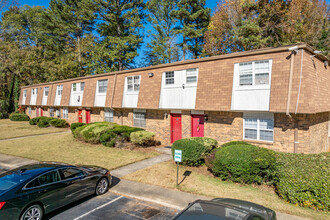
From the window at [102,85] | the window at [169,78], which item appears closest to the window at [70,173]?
the window at [169,78]

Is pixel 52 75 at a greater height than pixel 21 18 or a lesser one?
lesser

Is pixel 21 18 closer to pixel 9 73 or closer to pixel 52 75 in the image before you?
Result: pixel 9 73

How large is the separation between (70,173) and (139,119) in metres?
10.8

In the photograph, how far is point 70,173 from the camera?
6.75 meters

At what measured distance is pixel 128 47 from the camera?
110ft

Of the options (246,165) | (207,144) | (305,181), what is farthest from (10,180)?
(305,181)

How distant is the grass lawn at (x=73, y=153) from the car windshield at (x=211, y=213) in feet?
24.5

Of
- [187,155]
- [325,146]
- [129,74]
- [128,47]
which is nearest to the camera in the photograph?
[187,155]

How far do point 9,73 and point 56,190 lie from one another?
47.9 metres

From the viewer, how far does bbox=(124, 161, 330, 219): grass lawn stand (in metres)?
6.32

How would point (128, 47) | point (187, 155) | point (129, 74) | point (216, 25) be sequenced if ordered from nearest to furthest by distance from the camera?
point (187, 155) → point (129, 74) → point (216, 25) → point (128, 47)

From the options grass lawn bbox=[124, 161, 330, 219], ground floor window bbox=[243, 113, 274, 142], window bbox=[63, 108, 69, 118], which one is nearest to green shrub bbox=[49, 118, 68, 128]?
window bbox=[63, 108, 69, 118]

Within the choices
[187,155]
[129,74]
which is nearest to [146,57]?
[129,74]

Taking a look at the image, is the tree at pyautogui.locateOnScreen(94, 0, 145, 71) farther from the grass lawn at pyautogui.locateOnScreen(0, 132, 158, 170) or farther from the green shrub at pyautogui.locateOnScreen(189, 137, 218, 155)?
the green shrub at pyautogui.locateOnScreen(189, 137, 218, 155)
